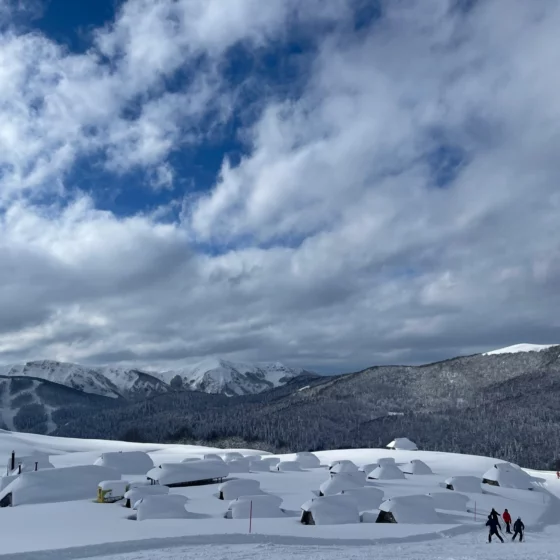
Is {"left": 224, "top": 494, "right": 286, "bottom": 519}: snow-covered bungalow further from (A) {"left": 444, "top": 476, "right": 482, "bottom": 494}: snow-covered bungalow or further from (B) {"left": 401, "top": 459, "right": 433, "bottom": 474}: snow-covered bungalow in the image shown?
(B) {"left": 401, "top": 459, "right": 433, "bottom": 474}: snow-covered bungalow

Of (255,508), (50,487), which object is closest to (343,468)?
(255,508)

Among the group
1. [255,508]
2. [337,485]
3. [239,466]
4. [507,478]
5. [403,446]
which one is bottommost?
[507,478]

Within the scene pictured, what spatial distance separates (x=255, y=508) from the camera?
38.5 meters

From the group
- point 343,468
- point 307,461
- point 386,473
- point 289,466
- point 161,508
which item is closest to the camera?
point 161,508

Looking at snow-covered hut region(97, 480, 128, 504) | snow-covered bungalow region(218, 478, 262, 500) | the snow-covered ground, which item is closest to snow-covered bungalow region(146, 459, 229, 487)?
the snow-covered ground

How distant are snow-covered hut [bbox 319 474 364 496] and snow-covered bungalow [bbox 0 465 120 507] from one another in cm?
1958

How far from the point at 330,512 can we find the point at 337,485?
44.2 ft

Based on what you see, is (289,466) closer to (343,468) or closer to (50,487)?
(343,468)

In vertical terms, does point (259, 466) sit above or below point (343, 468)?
above

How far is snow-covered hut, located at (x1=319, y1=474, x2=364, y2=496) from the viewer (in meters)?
50.3

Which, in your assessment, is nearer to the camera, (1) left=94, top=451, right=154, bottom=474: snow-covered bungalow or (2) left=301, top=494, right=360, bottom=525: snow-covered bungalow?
(2) left=301, top=494, right=360, bottom=525: snow-covered bungalow

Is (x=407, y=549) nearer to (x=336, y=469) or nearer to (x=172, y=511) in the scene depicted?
(x=172, y=511)

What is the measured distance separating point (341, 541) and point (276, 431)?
164 metres

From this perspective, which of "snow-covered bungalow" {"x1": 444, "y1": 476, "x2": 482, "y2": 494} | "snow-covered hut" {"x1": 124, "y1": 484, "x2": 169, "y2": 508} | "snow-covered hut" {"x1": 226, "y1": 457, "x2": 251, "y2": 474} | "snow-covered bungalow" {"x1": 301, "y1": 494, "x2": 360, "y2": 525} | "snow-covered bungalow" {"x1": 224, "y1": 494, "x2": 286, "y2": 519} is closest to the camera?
"snow-covered bungalow" {"x1": 301, "y1": 494, "x2": 360, "y2": 525}
